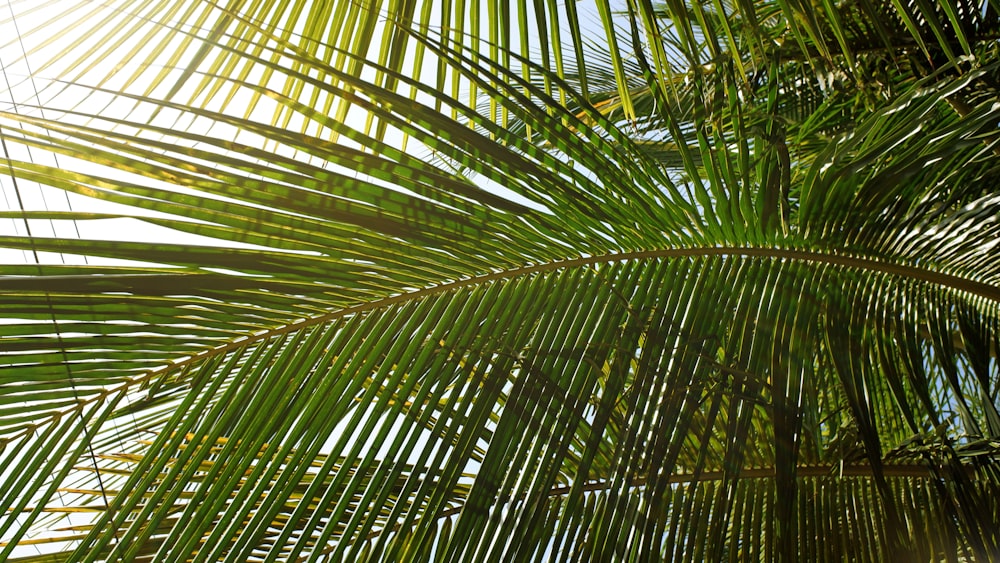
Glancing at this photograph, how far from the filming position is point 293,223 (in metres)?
0.89

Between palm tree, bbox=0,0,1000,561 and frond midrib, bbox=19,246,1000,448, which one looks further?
frond midrib, bbox=19,246,1000,448

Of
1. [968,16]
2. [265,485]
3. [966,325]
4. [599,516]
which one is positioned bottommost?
[265,485]

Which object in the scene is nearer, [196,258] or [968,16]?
[196,258]

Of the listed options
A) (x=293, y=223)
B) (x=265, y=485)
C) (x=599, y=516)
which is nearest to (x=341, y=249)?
(x=293, y=223)

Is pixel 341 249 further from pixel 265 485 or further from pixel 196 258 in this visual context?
pixel 265 485

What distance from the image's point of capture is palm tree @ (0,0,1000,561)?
82 centimetres

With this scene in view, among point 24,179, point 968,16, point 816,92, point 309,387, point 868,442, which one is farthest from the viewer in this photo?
point 816,92

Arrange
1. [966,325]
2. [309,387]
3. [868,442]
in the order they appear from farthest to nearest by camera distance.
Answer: [966,325] → [868,442] → [309,387]

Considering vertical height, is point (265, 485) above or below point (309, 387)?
below

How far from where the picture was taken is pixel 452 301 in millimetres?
1009

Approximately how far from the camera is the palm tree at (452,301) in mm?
819

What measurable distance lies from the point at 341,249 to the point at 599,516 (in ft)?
1.50

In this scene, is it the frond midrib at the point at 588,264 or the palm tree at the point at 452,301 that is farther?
the frond midrib at the point at 588,264

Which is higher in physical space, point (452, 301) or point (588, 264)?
point (588, 264)
